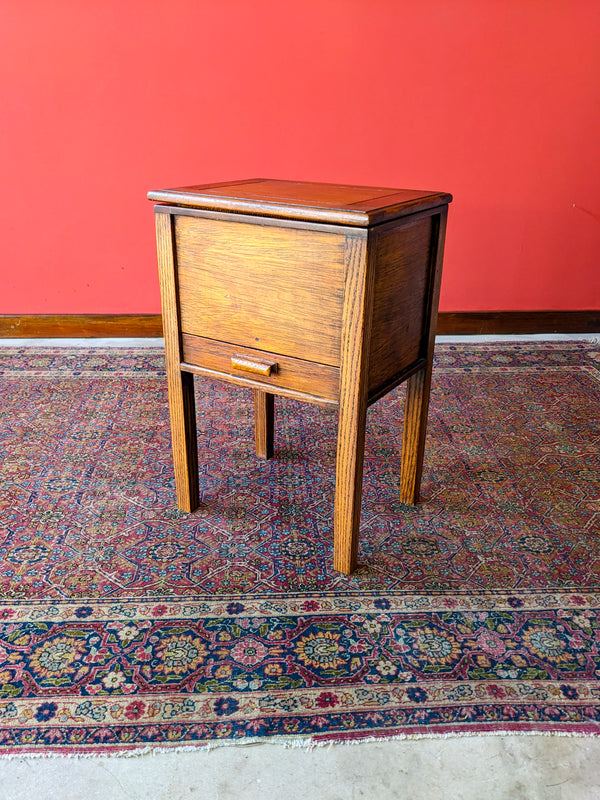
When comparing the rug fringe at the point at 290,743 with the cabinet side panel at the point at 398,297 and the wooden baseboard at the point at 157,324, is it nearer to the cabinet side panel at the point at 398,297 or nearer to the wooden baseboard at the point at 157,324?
the cabinet side panel at the point at 398,297

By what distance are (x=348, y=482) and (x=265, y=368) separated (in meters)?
0.34

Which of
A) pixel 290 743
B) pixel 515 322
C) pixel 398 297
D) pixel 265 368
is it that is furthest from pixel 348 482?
pixel 515 322

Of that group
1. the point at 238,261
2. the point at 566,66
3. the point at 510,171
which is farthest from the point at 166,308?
the point at 566,66

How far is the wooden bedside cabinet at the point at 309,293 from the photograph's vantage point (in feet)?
4.63

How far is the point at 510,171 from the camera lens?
10.1ft

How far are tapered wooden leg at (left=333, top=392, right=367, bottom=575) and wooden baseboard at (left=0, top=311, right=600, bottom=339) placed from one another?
1.89m

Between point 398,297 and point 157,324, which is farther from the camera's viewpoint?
point 157,324

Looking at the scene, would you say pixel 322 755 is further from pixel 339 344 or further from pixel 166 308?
pixel 166 308

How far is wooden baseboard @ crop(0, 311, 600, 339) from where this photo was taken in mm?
3254

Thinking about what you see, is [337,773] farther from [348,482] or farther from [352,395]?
[352,395]

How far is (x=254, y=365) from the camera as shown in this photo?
158 cm

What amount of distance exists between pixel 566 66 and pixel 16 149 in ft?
8.37

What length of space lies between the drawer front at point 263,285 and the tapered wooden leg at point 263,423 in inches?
20.5

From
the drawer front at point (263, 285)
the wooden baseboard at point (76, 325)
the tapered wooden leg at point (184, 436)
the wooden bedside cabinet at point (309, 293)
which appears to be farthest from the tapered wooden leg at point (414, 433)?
the wooden baseboard at point (76, 325)
